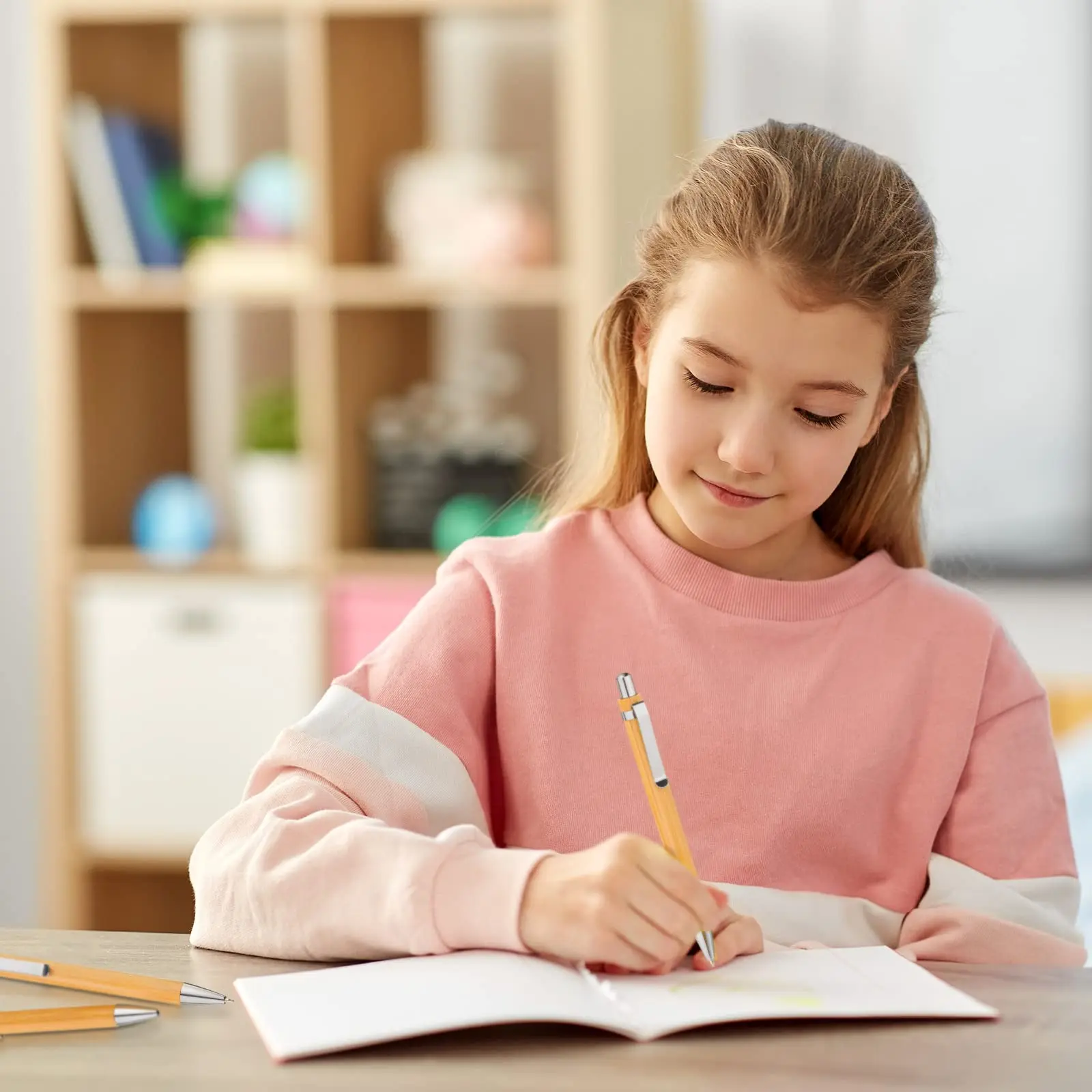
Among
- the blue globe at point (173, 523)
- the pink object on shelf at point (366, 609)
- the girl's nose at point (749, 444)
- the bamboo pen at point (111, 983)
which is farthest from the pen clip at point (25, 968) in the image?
the blue globe at point (173, 523)

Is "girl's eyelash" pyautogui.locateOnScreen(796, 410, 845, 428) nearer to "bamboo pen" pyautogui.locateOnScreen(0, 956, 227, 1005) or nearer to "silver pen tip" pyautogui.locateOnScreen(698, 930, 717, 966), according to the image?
"silver pen tip" pyautogui.locateOnScreen(698, 930, 717, 966)

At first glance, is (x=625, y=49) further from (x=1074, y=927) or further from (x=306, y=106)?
(x=1074, y=927)

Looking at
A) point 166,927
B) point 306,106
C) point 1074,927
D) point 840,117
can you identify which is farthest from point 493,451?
point 1074,927

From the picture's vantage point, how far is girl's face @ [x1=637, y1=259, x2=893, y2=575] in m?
1.04

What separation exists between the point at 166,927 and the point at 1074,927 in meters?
2.43

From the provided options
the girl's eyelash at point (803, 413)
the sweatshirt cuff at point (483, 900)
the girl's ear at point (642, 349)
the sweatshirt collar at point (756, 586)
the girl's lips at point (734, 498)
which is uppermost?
the girl's ear at point (642, 349)

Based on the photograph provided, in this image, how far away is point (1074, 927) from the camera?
42.8 inches

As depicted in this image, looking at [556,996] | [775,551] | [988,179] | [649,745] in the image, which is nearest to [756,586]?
[775,551]

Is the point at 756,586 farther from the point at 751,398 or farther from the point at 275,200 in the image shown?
the point at 275,200

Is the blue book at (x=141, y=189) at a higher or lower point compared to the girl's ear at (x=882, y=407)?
higher

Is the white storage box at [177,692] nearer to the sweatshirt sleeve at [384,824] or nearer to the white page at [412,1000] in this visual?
the sweatshirt sleeve at [384,824]

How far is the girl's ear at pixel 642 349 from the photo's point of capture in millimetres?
1201

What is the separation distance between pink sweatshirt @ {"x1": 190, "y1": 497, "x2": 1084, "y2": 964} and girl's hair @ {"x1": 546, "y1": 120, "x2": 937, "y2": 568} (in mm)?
48

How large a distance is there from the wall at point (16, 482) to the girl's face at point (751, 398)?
237 centimetres
